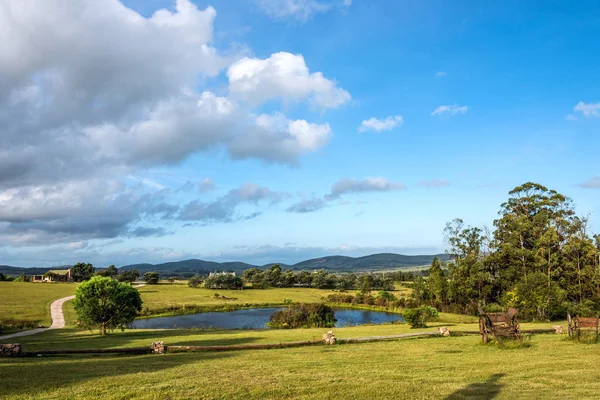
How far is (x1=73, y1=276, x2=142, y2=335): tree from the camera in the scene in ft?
105

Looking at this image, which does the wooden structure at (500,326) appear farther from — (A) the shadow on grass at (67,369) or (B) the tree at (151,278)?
(B) the tree at (151,278)

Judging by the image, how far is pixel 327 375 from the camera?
1267 centimetres

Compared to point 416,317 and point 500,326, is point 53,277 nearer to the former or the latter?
point 416,317

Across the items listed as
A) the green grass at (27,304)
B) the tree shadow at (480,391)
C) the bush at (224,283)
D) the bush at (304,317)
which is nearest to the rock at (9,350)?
the tree shadow at (480,391)

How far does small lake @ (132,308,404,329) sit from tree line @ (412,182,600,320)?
10.3 meters

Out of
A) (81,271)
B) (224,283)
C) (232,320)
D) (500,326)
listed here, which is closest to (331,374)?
(500,326)

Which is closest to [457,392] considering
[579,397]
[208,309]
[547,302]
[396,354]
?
[579,397]

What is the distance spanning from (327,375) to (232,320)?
46.8 meters

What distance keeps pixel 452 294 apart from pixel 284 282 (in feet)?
219

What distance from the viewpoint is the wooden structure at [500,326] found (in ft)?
62.5

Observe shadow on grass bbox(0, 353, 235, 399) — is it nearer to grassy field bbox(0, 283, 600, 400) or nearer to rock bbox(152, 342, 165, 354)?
grassy field bbox(0, 283, 600, 400)

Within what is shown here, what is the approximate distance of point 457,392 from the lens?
34.0 feet

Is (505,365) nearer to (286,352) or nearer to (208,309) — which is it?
(286,352)

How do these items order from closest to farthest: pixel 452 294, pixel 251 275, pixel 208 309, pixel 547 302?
1. pixel 547 302
2. pixel 452 294
3. pixel 208 309
4. pixel 251 275
